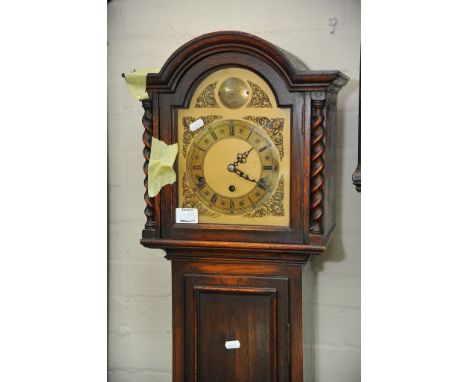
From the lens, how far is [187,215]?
165 centimetres

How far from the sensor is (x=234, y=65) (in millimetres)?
1565

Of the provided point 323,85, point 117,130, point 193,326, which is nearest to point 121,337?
point 193,326

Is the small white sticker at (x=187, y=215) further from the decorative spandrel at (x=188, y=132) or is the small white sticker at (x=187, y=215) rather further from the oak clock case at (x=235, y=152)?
the decorative spandrel at (x=188, y=132)

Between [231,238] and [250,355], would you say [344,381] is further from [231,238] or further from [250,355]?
[231,238]

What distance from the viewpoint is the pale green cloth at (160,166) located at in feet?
5.32

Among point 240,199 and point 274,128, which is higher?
point 274,128

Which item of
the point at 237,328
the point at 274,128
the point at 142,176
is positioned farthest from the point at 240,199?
the point at 142,176

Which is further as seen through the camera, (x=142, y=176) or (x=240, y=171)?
(x=142, y=176)

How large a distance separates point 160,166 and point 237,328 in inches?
19.9

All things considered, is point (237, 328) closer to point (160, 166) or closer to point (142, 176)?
point (160, 166)

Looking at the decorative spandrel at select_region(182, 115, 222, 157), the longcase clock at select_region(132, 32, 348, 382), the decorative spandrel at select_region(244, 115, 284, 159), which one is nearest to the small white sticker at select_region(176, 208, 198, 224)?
the longcase clock at select_region(132, 32, 348, 382)

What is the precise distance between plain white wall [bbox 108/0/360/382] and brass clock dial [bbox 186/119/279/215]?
47 cm

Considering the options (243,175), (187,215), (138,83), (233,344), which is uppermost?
(138,83)

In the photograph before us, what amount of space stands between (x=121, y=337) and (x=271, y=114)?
112 cm
